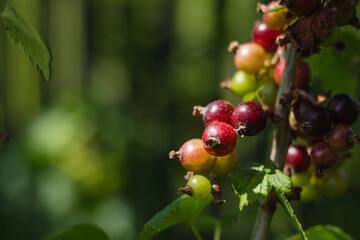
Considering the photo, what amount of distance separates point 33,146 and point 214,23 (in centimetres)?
255

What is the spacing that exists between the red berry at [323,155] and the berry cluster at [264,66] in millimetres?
131

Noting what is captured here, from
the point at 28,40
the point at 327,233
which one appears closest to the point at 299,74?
the point at 327,233

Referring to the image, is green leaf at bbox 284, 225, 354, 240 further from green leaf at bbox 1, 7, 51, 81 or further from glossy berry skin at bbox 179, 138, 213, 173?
green leaf at bbox 1, 7, 51, 81

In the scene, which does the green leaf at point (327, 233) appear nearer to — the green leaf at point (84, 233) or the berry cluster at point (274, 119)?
the berry cluster at point (274, 119)

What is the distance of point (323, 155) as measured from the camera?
79 cm

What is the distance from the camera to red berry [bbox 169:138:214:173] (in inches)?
30.6

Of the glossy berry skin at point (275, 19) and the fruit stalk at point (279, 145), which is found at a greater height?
the glossy berry skin at point (275, 19)

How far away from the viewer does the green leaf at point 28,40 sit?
0.75 meters

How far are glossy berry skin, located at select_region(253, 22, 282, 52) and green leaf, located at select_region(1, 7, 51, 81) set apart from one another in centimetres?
39

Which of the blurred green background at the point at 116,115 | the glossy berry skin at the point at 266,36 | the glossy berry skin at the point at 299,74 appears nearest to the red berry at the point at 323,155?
the glossy berry skin at the point at 299,74

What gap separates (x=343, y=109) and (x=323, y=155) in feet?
0.26

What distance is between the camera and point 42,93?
5.43 meters

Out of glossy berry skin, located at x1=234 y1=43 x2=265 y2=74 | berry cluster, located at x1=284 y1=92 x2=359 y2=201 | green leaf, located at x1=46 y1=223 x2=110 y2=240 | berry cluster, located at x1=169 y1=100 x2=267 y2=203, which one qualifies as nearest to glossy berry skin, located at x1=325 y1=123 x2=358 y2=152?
berry cluster, located at x1=284 y1=92 x2=359 y2=201

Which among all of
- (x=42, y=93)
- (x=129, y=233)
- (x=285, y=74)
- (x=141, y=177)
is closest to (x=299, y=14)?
(x=285, y=74)
